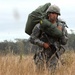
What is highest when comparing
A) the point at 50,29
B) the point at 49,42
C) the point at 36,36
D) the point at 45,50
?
the point at 50,29

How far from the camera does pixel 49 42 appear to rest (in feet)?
28.7

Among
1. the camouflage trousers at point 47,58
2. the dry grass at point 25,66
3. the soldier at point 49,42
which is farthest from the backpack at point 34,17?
the dry grass at point 25,66

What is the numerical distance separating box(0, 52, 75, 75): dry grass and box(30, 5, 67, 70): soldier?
16cm

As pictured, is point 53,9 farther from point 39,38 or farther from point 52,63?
point 52,63

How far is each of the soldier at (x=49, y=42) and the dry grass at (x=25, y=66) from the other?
163 millimetres

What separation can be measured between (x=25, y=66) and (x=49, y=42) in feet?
1.93

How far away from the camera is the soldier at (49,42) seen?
8625mm

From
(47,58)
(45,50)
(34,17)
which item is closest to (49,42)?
(45,50)

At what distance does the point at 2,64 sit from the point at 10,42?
7.17 ft

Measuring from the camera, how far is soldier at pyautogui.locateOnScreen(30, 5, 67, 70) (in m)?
8.62

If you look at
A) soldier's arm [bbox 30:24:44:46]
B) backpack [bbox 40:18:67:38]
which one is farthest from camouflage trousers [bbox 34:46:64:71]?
backpack [bbox 40:18:67:38]

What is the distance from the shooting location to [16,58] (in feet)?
32.0

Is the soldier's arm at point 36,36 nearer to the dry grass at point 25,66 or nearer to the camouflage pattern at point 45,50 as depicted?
the camouflage pattern at point 45,50

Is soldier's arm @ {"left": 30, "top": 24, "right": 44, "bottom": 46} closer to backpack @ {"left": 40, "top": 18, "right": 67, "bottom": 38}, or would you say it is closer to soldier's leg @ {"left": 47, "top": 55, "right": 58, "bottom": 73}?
backpack @ {"left": 40, "top": 18, "right": 67, "bottom": 38}
